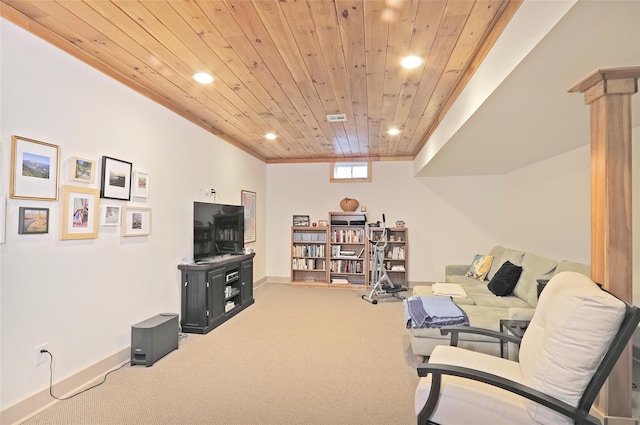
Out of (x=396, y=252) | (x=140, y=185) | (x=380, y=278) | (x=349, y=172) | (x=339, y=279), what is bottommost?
(x=339, y=279)

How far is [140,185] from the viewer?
10.5 ft

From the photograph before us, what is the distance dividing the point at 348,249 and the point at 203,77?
4503mm

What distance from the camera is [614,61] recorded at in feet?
5.82

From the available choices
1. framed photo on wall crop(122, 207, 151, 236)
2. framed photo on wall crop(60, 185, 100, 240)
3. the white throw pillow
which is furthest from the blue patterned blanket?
framed photo on wall crop(60, 185, 100, 240)

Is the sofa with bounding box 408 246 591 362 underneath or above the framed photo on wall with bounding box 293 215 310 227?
underneath

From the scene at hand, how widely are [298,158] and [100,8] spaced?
491 centimetres

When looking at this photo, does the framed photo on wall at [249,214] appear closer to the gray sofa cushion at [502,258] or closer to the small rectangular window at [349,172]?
the small rectangular window at [349,172]

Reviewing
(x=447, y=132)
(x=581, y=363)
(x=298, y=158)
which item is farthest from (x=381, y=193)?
(x=581, y=363)

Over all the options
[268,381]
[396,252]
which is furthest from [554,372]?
[396,252]

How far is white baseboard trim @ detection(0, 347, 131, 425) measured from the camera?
2068 mm

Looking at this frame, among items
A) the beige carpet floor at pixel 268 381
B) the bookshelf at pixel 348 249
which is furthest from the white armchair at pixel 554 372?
the bookshelf at pixel 348 249

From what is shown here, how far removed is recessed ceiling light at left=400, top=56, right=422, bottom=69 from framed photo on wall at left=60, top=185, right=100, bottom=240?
2.75 metres

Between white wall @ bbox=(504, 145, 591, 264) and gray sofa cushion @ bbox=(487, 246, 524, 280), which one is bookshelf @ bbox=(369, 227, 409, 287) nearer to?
gray sofa cushion @ bbox=(487, 246, 524, 280)

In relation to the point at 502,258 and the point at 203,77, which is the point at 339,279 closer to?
the point at 502,258
